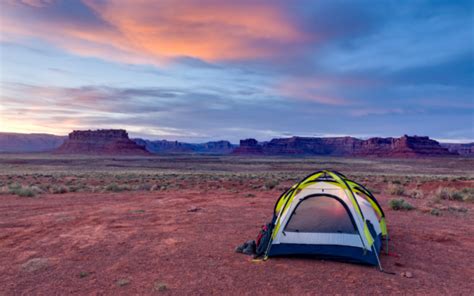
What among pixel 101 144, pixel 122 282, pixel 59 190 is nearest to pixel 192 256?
pixel 122 282

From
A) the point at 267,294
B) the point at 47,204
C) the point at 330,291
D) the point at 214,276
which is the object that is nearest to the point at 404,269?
the point at 330,291

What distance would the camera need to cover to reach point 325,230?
7.80m

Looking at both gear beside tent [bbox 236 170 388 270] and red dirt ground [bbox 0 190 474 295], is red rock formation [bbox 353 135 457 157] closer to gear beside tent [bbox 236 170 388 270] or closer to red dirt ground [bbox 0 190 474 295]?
red dirt ground [bbox 0 190 474 295]

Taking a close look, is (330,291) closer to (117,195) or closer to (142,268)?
(142,268)

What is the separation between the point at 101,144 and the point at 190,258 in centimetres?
16906

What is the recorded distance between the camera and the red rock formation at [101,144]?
156750 millimetres

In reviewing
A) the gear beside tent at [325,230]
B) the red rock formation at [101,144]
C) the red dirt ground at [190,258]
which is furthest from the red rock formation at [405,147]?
the gear beside tent at [325,230]

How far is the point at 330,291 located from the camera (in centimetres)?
601

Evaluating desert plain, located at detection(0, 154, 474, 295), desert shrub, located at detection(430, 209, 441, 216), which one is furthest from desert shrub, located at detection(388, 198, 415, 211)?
desert shrub, located at detection(430, 209, 441, 216)

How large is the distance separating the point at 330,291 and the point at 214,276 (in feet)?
7.46

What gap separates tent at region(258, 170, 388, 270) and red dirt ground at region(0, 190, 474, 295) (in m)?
0.28

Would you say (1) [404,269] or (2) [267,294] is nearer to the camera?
(2) [267,294]

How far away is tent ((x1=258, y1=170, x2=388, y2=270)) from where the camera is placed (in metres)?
7.54

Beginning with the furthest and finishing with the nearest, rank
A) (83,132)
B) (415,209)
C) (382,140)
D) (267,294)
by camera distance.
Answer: (382,140) < (83,132) < (415,209) < (267,294)
